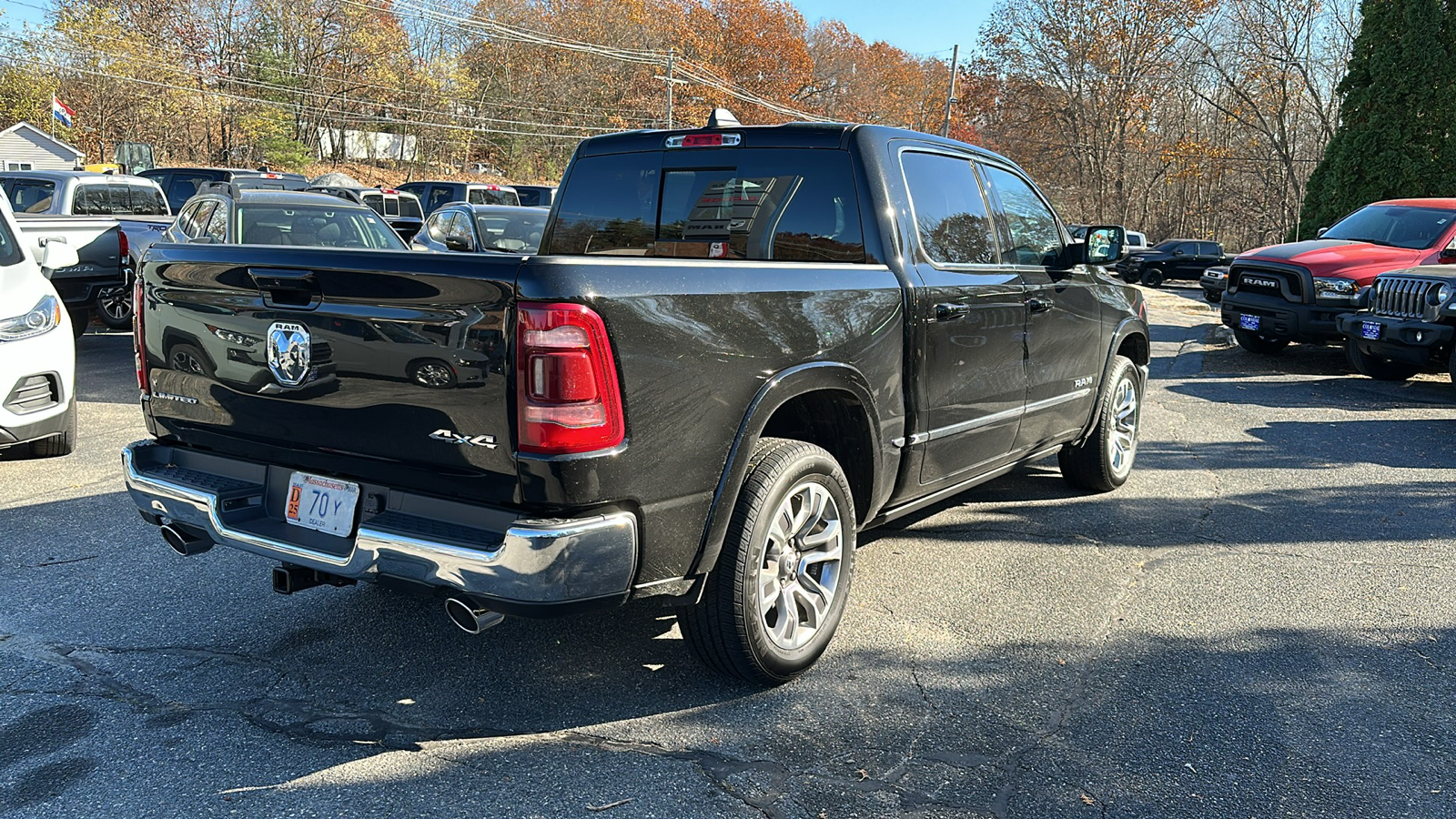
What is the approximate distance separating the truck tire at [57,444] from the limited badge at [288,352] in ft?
13.6

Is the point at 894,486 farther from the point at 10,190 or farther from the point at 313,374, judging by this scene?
the point at 10,190

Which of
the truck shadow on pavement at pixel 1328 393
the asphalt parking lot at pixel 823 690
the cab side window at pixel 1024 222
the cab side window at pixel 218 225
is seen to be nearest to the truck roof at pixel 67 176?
the cab side window at pixel 218 225

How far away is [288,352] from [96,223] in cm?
957

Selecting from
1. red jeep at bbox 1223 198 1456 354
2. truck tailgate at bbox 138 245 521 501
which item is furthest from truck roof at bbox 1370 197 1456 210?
truck tailgate at bbox 138 245 521 501

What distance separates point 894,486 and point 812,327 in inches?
37.8

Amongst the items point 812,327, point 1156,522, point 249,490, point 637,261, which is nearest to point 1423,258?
point 1156,522

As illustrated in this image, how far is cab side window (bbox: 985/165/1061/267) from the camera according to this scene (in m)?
5.04

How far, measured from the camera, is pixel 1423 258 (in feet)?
38.5

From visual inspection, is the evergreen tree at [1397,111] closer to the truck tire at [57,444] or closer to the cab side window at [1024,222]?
the cab side window at [1024,222]

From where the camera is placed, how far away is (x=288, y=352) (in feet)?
10.3

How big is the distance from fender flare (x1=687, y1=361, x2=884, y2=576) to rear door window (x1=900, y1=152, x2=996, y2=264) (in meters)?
1.03

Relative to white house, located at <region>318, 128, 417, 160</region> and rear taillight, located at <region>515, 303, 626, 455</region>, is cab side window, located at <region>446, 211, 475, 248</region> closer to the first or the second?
rear taillight, located at <region>515, 303, 626, 455</region>

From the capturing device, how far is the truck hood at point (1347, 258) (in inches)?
455

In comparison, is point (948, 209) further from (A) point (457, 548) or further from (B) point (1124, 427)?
(A) point (457, 548)
